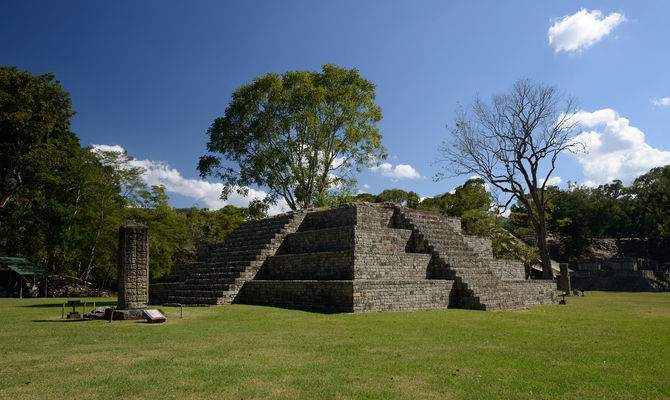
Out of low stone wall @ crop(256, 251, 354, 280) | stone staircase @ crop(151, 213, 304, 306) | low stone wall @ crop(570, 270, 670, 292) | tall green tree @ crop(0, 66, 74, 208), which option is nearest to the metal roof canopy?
tall green tree @ crop(0, 66, 74, 208)

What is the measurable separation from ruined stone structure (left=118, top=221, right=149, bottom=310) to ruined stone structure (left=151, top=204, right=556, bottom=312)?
3.49m

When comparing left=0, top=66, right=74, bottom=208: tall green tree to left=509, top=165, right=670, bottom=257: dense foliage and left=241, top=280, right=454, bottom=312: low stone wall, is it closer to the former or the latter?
left=241, top=280, right=454, bottom=312: low stone wall

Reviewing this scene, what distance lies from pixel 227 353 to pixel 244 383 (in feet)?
5.78

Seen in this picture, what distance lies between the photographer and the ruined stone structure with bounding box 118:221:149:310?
10.9 m

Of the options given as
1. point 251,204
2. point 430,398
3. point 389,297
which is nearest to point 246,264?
point 389,297

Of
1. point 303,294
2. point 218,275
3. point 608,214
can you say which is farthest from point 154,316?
point 608,214

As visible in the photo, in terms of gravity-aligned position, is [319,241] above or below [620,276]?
above

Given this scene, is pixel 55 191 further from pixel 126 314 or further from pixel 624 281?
pixel 624 281

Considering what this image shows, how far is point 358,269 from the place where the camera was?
13773 mm

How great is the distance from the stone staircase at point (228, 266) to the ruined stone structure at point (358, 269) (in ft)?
0.15

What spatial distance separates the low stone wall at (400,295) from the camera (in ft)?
39.1

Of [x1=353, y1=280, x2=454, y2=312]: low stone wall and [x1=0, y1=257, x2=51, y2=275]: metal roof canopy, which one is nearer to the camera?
[x1=353, y1=280, x2=454, y2=312]: low stone wall

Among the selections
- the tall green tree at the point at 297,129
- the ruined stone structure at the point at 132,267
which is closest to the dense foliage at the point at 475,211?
the tall green tree at the point at 297,129

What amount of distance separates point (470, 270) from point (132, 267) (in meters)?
10.6
